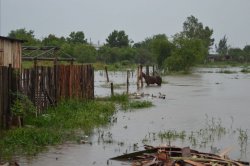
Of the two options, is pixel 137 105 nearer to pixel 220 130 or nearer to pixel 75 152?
pixel 220 130

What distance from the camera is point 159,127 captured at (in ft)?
51.2

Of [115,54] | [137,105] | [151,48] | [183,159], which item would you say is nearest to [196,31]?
[115,54]

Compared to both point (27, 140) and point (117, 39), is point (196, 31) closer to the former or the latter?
point (117, 39)

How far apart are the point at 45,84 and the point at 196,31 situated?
113 metres

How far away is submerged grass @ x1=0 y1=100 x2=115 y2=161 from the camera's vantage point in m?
11.2

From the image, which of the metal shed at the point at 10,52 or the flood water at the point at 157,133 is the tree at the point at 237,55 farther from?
the metal shed at the point at 10,52

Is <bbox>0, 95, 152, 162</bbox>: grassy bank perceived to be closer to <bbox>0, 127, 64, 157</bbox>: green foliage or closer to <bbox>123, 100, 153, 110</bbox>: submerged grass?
<bbox>0, 127, 64, 157</bbox>: green foliage

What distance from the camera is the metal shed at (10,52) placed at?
1697 centimetres

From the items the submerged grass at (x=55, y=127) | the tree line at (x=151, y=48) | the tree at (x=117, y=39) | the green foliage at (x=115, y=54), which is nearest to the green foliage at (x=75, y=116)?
the submerged grass at (x=55, y=127)

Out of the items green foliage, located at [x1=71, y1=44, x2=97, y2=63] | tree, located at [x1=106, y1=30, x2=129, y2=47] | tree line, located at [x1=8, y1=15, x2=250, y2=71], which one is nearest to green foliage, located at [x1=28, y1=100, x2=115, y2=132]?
tree line, located at [x1=8, y1=15, x2=250, y2=71]

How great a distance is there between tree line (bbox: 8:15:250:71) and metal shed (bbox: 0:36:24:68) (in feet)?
35.2

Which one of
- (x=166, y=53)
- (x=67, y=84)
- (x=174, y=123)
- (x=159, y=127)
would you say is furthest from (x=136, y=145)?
(x=166, y=53)

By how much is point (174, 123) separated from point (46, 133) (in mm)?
5933

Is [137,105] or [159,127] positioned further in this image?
[137,105]
